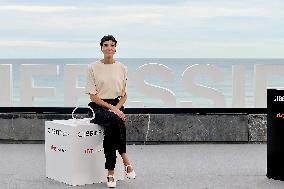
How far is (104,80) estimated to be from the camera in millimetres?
8477

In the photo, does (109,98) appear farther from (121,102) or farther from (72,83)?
(72,83)

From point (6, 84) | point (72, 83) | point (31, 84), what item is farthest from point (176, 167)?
point (6, 84)

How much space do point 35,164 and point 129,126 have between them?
2.56m

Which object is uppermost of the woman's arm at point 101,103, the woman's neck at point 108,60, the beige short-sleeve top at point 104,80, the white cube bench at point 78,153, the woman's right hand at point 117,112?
the woman's neck at point 108,60

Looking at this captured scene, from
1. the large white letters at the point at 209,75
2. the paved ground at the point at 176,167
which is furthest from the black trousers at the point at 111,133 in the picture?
the large white letters at the point at 209,75

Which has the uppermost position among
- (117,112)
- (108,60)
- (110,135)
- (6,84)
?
(108,60)

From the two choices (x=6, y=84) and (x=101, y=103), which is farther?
(x=6, y=84)

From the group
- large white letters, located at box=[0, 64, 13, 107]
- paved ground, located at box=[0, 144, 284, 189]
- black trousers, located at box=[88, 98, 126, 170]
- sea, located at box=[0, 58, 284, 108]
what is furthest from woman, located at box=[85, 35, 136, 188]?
large white letters, located at box=[0, 64, 13, 107]

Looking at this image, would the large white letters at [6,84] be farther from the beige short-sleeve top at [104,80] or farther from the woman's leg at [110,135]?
the woman's leg at [110,135]

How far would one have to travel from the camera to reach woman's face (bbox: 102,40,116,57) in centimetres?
852

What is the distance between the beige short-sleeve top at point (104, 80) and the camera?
8492mm

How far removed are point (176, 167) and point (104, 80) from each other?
6.97 ft

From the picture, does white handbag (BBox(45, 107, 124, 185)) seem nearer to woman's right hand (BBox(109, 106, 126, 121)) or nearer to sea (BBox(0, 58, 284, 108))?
woman's right hand (BBox(109, 106, 126, 121))

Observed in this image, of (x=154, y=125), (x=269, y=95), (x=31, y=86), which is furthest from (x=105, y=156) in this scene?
(x=31, y=86)
